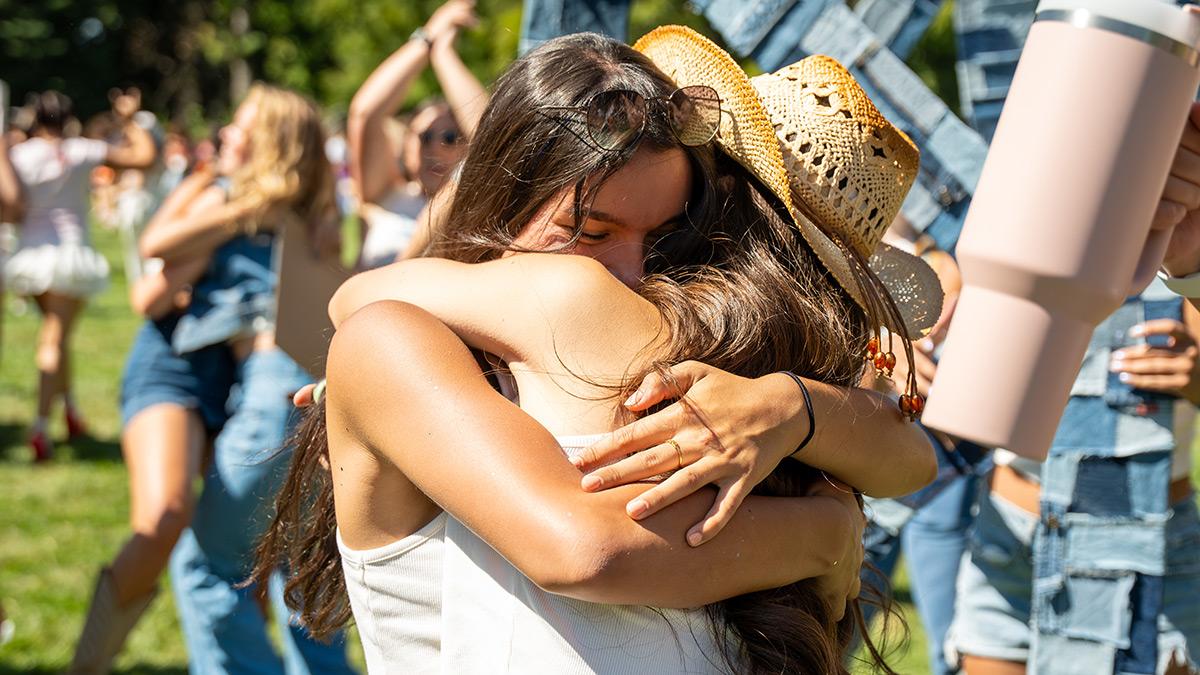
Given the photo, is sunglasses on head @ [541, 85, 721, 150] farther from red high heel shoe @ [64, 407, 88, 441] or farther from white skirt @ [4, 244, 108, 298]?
white skirt @ [4, 244, 108, 298]

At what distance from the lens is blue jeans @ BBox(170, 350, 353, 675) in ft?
13.0

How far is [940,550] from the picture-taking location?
14.3 ft

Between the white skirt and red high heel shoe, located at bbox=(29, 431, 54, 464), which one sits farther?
the white skirt

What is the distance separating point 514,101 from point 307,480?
2.04 feet

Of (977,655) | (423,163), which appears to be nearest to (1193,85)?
(977,655)

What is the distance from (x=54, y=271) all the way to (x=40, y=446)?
1442 millimetres

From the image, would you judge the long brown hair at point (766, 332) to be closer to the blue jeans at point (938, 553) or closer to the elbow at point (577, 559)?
the elbow at point (577, 559)

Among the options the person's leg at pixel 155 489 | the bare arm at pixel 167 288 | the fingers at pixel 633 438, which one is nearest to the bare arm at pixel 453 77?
the bare arm at pixel 167 288

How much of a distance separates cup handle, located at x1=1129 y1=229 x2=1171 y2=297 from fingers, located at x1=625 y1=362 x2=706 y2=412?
0.54 m

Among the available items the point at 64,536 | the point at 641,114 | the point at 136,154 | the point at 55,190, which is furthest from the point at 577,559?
the point at 136,154

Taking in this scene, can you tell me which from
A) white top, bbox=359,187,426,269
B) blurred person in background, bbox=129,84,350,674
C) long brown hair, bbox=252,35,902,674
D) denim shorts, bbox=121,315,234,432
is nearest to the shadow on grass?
white top, bbox=359,187,426,269

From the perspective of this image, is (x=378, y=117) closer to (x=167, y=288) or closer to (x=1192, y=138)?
(x=167, y=288)

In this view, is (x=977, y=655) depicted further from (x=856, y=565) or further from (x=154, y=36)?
(x=154, y=36)

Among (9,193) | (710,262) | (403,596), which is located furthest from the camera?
(9,193)
